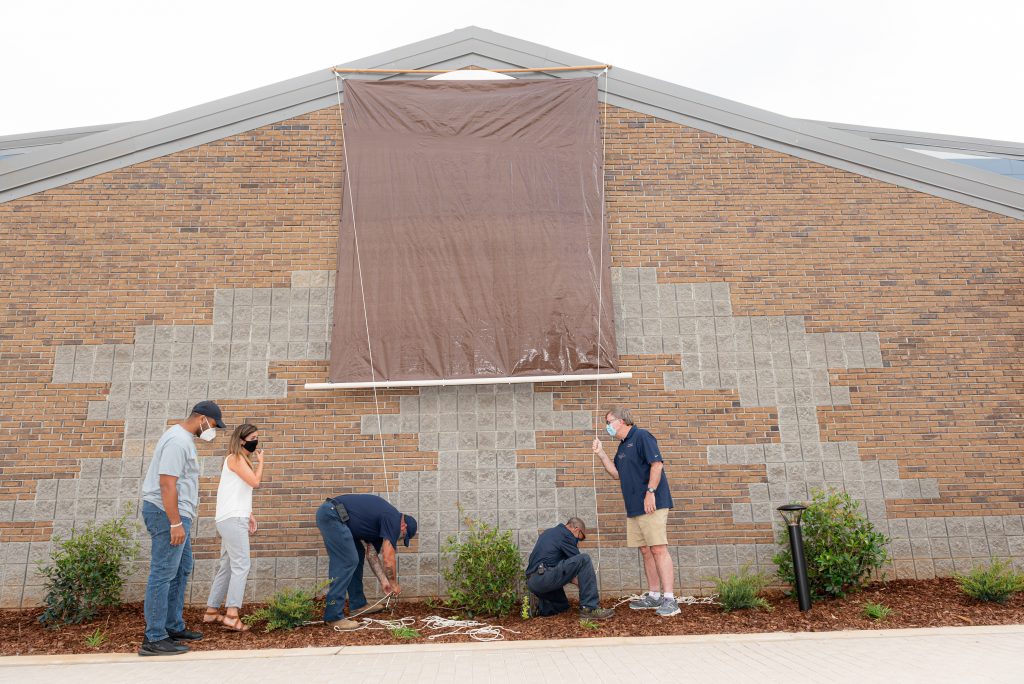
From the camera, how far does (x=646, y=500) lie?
604 centimetres

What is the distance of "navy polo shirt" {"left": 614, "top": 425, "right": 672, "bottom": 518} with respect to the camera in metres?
6.17

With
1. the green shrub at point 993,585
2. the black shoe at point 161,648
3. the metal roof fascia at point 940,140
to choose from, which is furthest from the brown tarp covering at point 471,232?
the metal roof fascia at point 940,140

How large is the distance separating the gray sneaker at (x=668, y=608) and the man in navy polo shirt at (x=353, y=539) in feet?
7.91

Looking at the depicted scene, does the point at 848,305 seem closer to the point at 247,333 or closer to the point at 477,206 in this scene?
the point at 477,206

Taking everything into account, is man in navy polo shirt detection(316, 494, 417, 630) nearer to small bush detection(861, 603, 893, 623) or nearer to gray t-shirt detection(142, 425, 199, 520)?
gray t-shirt detection(142, 425, 199, 520)

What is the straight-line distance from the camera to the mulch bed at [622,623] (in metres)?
5.31

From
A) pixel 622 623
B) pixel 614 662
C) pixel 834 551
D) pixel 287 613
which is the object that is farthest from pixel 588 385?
pixel 287 613

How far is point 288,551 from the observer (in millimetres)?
6793

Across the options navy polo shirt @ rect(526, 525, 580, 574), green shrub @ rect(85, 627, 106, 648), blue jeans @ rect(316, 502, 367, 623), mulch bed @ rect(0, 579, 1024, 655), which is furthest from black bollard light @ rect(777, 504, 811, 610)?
green shrub @ rect(85, 627, 106, 648)

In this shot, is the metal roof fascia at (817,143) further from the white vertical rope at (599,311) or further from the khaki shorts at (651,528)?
the khaki shorts at (651,528)

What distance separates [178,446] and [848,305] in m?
7.18

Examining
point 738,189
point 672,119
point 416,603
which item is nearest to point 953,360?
point 738,189

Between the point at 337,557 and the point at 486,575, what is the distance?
138cm

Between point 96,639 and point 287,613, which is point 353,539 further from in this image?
point 96,639
